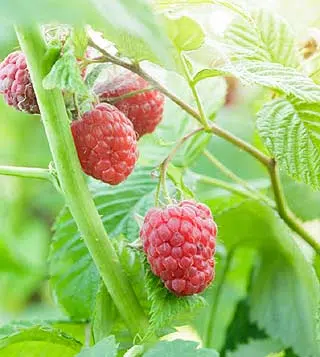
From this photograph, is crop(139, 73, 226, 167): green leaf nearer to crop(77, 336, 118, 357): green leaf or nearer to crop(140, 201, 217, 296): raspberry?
crop(140, 201, 217, 296): raspberry

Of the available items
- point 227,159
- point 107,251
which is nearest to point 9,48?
point 107,251

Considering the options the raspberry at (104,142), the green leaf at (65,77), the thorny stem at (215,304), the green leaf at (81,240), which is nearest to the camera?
the green leaf at (65,77)

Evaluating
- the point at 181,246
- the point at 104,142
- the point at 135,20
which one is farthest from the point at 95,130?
the point at 135,20

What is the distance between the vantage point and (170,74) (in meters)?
1.13

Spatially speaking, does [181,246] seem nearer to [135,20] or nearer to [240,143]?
[240,143]

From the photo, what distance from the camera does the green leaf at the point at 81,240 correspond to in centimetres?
112

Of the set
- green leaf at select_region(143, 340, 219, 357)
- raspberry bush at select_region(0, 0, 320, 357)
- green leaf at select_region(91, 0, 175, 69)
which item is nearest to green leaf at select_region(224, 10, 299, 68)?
raspberry bush at select_region(0, 0, 320, 357)

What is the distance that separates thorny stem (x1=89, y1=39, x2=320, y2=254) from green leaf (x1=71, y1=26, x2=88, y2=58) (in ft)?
0.05

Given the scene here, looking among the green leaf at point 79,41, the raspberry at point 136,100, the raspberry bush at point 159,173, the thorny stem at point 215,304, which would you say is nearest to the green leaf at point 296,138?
the raspberry bush at point 159,173

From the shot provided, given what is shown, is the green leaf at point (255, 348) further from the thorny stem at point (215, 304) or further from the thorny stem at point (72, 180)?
the thorny stem at point (72, 180)

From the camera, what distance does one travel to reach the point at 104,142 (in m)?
0.84

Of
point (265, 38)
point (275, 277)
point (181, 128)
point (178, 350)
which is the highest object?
point (265, 38)

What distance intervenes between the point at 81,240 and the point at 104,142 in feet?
1.08

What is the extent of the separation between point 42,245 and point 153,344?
6.25 feet
